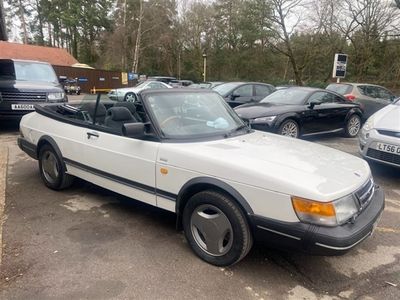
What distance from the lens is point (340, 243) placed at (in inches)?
99.3

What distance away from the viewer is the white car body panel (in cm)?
267

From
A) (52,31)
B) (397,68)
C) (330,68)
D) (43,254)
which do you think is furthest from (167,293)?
(52,31)

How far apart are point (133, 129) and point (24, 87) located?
7146mm

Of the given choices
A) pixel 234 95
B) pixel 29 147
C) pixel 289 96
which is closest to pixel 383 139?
pixel 289 96

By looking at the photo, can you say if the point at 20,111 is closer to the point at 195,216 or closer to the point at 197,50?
the point at 195,216

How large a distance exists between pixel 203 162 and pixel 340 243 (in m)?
1.24

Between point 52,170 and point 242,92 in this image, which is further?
point 242,92

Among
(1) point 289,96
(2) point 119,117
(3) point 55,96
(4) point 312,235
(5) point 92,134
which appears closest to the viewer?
(4) point 312,235

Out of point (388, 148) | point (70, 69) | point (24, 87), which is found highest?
point (70, 69)

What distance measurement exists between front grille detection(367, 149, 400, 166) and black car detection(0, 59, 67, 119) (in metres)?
7.86

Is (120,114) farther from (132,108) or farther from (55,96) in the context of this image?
(55,96)

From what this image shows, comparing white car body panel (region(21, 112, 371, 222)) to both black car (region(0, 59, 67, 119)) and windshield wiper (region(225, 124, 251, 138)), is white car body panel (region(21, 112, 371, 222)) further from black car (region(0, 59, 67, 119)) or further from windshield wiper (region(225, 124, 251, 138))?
black car (region(0, 59, 67, 119))

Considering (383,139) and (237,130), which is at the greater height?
(237,130)

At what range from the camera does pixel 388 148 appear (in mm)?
5242
